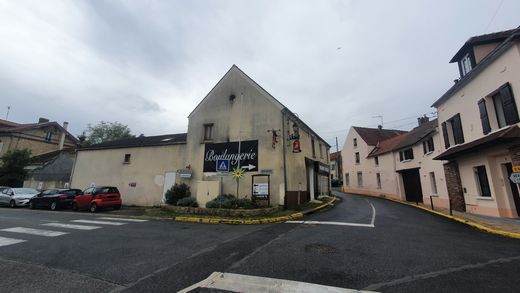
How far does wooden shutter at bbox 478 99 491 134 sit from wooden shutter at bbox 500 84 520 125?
3.66ft

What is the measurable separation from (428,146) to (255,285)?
67.4ft

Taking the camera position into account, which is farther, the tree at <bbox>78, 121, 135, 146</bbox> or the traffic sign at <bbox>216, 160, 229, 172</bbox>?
the tree at <bbox>78, 121, 135, 146</bbox>

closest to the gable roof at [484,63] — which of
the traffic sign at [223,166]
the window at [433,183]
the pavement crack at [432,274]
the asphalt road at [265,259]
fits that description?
the window at [433,183]

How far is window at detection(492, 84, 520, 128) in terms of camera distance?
9648mm

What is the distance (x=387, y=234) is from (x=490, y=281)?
3697 millimetres

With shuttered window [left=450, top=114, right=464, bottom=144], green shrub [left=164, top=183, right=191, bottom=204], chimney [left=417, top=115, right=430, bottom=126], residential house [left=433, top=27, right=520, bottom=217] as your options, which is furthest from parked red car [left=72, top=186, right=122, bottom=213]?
chimney [left=417, top=115, right=430, bottom=126]

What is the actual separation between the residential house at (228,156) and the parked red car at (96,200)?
2.45 meters

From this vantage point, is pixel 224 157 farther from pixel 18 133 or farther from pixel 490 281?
pixel 18 133

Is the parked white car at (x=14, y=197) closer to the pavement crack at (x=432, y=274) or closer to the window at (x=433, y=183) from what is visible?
the pavement crack at (x=432, y=274)

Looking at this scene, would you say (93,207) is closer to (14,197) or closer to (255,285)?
(14,197)

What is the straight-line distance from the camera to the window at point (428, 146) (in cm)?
1840

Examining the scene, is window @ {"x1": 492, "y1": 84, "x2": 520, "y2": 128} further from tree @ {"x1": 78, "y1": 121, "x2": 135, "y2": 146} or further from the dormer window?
tree @ {"x1": 78, "y1": 121, "x2": 135, "y2": 146}

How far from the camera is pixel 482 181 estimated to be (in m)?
12.2

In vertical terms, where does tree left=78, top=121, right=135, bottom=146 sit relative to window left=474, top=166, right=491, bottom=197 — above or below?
above
